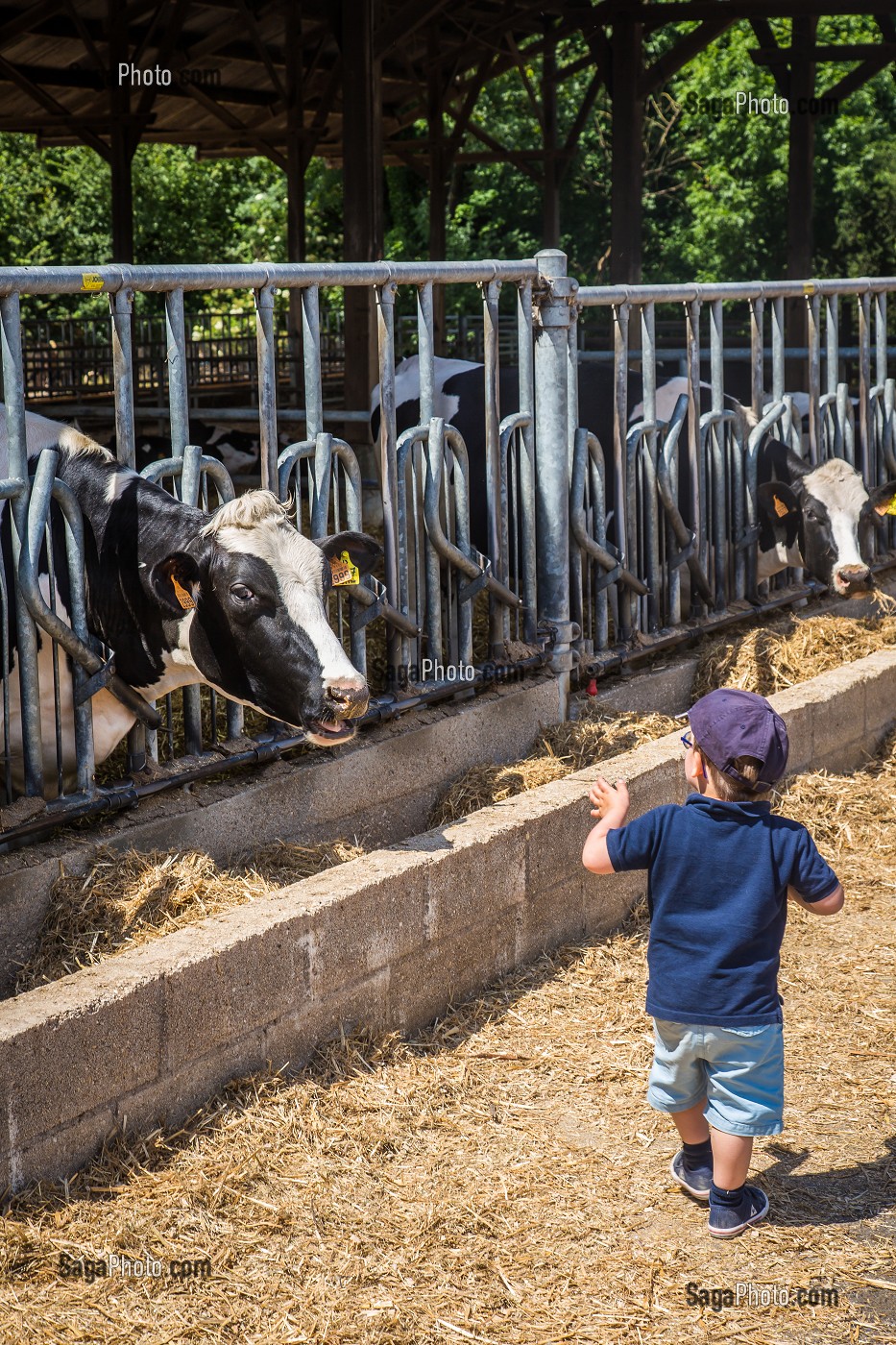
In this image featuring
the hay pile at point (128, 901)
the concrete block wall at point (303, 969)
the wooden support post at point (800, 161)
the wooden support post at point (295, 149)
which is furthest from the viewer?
the wooden support post at point (800, 161)

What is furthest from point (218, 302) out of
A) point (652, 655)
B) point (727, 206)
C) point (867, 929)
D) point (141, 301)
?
point (867, 929)

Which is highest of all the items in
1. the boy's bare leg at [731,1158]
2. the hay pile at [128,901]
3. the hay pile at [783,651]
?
the hay pile at [783,651]

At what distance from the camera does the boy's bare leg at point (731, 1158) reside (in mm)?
3012

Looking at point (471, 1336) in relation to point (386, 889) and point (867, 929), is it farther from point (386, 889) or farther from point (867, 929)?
point (867, 929)

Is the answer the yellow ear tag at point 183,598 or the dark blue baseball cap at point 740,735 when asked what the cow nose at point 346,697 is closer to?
the yellow ear tag at point 183,598

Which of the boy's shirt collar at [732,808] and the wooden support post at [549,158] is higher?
the wooden support post at [549,158]

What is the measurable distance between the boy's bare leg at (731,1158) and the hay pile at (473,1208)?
0.40 feet

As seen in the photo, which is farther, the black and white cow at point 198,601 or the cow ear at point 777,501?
the cow ear at point 777,501

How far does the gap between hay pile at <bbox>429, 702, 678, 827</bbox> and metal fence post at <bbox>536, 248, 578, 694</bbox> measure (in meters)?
0.23

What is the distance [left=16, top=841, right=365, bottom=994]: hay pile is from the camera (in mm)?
3654

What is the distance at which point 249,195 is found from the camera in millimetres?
33500

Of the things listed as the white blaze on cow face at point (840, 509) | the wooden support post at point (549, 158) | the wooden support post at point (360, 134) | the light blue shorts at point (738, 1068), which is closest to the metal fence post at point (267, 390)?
the light blue shorts at point (738, 1068)

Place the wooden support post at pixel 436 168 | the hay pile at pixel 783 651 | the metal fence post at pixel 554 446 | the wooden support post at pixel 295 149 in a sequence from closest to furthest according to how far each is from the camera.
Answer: the metal fence post at pixel 554 446
the hay pile at pixel 783 651
the wooden support post at pixel 295 149
the wooden support post at pixel 436 168

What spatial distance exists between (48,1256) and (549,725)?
10.4 feet
